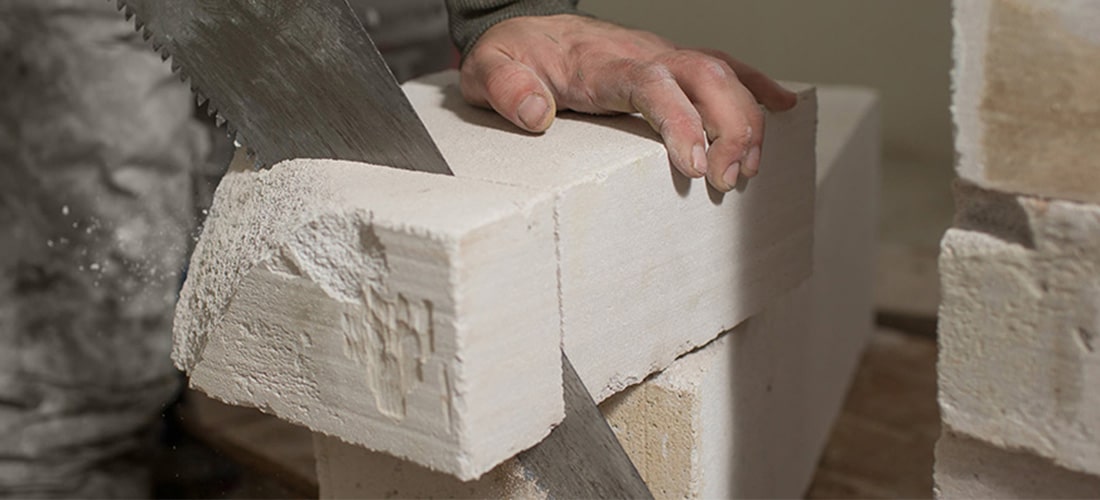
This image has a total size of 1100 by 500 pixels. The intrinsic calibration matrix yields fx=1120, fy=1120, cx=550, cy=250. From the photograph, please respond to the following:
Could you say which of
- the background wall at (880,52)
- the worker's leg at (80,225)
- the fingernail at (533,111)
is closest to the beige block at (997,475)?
the fingernail at (533,111)

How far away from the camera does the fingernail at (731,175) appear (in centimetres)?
152

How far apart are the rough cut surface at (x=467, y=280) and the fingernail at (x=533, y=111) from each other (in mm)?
21

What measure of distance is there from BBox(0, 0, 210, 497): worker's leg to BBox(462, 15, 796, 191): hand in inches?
34.4

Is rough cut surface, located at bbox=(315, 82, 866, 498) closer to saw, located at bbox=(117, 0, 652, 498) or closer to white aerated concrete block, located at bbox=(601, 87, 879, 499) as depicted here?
white aerated concrete block, located at bbox=(601, 87, 879, 499)

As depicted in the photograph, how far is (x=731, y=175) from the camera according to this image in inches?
60.1

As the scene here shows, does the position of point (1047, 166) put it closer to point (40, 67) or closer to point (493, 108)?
point (493, 108)

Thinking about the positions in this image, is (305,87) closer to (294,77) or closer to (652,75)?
(294,77)

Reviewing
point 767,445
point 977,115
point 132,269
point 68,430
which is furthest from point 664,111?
point 68,430

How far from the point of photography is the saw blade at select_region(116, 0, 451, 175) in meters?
1.49

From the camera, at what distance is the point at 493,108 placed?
5.49ft

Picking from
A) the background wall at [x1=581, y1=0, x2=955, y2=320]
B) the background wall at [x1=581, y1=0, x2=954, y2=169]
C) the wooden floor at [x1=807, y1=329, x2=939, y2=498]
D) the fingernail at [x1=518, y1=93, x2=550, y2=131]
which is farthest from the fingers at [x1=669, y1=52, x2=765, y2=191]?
the background wall at [x1=581, y1=0, x2=954, y2=169]

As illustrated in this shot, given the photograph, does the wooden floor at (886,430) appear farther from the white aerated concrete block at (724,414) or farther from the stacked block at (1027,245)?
the stacked block at (1027,245)

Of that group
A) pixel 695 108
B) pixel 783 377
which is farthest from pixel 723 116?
pixel 783 377

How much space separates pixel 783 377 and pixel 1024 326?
852 millimetres
